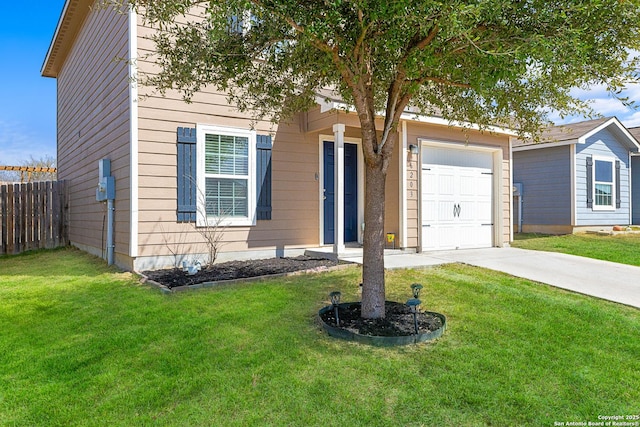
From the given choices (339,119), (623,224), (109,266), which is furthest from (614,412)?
(623,224)

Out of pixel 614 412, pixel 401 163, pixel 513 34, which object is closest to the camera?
pixel 614 412

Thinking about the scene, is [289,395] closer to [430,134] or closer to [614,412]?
[614,412]

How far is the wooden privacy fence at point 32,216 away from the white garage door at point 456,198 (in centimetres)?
915

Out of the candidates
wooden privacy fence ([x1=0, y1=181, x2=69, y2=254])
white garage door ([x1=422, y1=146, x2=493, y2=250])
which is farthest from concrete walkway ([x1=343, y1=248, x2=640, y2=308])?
wooden privacy fence ([x1=0, y1=181, x2=69, y2=254])

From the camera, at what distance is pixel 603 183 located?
43.3ft

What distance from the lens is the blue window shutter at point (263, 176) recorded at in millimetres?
7031

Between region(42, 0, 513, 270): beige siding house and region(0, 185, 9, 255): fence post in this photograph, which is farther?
region(0, 185, 9, 255): fence post

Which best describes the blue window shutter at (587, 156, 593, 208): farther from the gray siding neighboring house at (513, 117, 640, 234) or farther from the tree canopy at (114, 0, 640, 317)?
the tree canopy at (114, 0, 640, 317)

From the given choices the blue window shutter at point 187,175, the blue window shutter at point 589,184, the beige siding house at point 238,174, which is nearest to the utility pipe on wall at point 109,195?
the beige siding house at point 238,174

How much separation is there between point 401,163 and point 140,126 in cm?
448

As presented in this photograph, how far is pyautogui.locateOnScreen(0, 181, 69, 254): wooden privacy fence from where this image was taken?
31.1 feet

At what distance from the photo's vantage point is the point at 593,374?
2.88 meters

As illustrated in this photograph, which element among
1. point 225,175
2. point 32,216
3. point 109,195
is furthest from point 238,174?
point 32,216

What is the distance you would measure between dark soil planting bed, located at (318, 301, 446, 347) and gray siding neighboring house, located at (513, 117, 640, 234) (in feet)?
34.1
